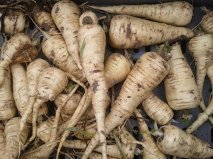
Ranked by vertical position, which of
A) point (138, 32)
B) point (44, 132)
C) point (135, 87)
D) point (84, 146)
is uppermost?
point (138, 32)

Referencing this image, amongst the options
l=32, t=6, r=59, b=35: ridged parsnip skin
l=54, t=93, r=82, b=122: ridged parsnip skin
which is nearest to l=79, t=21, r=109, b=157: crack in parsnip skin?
l=54, t=93, r=82, b=122: ridged parsnip skin

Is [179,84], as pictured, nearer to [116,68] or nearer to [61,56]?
[116,68]

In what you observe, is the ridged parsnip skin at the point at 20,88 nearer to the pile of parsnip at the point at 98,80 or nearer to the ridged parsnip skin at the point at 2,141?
the pile of parsnip at the point at 98,80

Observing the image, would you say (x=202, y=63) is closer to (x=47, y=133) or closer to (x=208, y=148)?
(x=208, y=148)

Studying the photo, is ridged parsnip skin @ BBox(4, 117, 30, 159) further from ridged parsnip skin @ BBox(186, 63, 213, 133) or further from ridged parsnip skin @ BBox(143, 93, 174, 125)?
ridged parsnip skin @ BBox(186, 63, 213, 133)

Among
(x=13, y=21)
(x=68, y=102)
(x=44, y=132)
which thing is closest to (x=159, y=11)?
(x=68, y=102)
